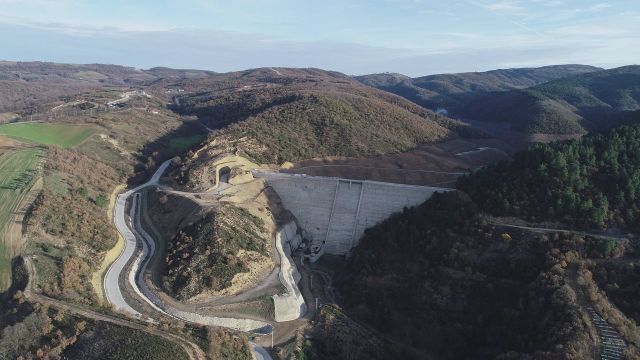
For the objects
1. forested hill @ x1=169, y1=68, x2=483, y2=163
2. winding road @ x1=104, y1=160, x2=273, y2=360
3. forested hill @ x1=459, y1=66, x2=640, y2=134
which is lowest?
winding road @ x1=104, y1=160, x2=273, y2=360

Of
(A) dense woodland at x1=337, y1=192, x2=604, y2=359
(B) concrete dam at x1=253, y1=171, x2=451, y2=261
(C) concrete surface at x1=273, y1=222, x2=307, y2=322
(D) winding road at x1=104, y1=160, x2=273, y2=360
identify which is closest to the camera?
(A) dense woodland at x1=337, y1=192, x2=604, y2=359

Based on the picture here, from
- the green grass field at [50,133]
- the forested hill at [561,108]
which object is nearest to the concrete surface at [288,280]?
the green grass field at [50,133]

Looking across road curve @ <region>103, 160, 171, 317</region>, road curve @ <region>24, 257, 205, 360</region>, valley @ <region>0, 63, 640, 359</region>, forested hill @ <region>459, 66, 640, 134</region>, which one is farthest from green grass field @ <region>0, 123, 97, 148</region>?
forested hill @ <region>459, 66, 640, 134</region>

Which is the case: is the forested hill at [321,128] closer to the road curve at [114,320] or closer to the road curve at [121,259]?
the road curve at [121,259]

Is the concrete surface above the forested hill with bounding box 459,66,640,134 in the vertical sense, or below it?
below

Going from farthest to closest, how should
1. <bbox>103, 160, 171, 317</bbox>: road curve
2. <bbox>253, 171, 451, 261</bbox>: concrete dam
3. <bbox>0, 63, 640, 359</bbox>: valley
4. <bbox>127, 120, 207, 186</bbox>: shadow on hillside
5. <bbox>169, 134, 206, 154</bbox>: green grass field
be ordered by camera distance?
<bbox>169, 134, 206, 154</bbox>: green grass field < <bbox>127, 120, 207, 186</bbox>: shadow on hillside < <bbox>253, 171, 451, 261</bbox>: concrete dam < <bbox>103, 160, 171, 317</bbox>: road curve < <bbox>0, 63, 640, 359</bbox>: valley

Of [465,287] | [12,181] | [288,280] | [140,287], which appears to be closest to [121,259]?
[140,287]

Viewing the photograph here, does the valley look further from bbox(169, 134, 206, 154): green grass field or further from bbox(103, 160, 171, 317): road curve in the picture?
bbox(169, 134, 206, 154): green grass field
